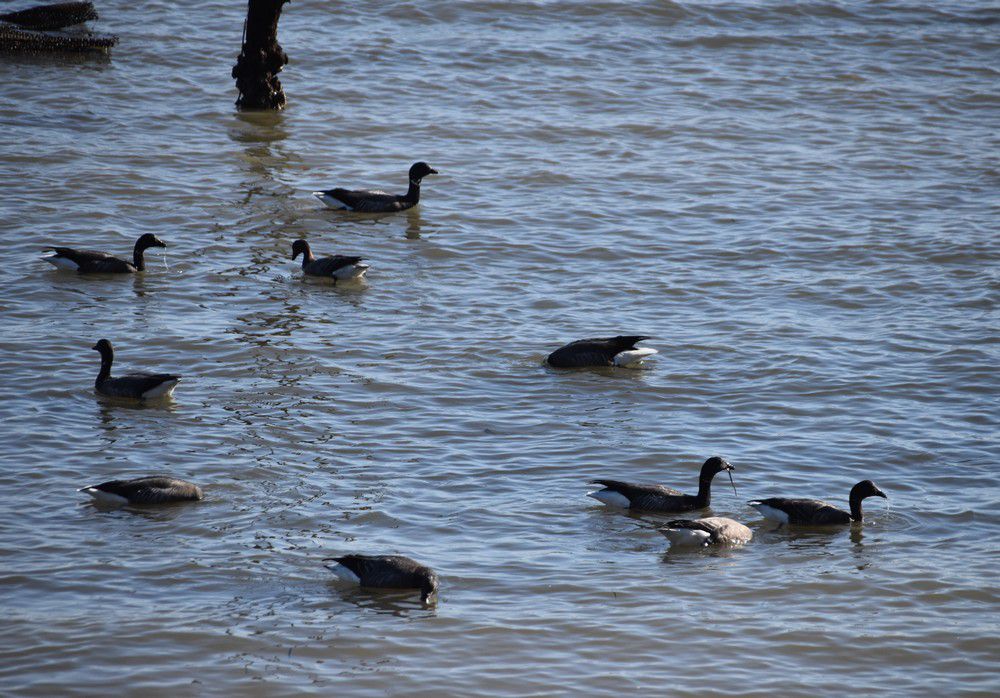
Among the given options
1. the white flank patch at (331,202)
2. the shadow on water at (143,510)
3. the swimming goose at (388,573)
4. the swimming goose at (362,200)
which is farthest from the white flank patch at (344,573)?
the white flank patch at (331,202)

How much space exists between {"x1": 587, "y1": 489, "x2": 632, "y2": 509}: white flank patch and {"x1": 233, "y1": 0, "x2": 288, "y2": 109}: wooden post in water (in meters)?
15.1

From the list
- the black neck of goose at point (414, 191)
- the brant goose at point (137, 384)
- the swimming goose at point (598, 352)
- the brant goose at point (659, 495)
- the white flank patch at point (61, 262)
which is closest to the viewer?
the brant goose at point (659, 495)

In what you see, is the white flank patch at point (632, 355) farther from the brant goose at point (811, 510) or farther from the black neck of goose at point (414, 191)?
the black neck of goose at point (414, 191)

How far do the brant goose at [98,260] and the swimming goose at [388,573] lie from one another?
9095 millimetres

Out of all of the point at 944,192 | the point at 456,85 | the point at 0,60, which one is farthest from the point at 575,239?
the point at 0,60

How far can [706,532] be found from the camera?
11.1 metres

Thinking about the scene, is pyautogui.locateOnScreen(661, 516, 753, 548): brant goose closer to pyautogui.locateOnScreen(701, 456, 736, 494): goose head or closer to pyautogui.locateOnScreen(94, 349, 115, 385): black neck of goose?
pyautogui.locateOnScreen(701, 456, 736, 494): goose head

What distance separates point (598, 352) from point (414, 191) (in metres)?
7.60

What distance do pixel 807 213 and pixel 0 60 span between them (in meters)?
17.0

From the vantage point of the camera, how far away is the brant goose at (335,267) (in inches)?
703

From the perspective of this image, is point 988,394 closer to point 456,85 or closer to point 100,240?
point 100,240

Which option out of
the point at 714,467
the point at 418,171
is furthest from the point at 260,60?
the point at 714,467

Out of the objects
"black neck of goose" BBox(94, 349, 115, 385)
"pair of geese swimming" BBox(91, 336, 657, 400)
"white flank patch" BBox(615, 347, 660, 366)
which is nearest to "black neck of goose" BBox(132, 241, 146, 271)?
"pair of geese swimming" BBox(91, 336, 657, 400)

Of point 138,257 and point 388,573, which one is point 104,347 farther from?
point 388,573
